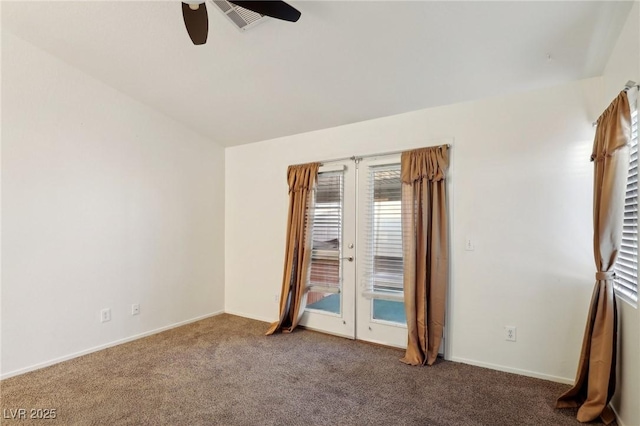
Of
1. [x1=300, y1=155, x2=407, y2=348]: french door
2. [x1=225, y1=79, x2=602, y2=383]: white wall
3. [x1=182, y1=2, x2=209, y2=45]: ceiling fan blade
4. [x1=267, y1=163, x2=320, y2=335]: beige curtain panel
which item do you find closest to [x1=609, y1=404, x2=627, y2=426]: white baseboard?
[x1=225, y1=79, x2=602, y2=383]: white wall

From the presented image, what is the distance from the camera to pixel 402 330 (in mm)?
3135

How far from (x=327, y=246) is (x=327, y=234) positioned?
0.15 meters

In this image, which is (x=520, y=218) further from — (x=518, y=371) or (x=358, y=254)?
(x=358, y=254)

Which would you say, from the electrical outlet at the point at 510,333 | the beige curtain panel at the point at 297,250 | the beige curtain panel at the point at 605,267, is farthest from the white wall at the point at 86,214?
the beige curtain panel at the point at 605,267

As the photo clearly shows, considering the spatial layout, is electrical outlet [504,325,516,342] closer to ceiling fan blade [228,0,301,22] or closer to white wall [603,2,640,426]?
white wall [603,2,640,426]

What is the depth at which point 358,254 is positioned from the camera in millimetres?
3445

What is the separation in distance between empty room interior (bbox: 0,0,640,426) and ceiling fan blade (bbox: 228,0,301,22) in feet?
0.04

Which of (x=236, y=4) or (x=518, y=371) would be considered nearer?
(x=236, y=4)

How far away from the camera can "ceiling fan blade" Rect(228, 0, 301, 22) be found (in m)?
1.67

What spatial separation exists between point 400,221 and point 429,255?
0.46m

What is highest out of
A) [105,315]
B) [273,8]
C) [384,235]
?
[273,8]

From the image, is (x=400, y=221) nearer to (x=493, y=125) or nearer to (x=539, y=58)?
(x=493, y=125)

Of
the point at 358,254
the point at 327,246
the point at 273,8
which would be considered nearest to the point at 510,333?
the point at 358,254

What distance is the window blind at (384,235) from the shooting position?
10.5ft
